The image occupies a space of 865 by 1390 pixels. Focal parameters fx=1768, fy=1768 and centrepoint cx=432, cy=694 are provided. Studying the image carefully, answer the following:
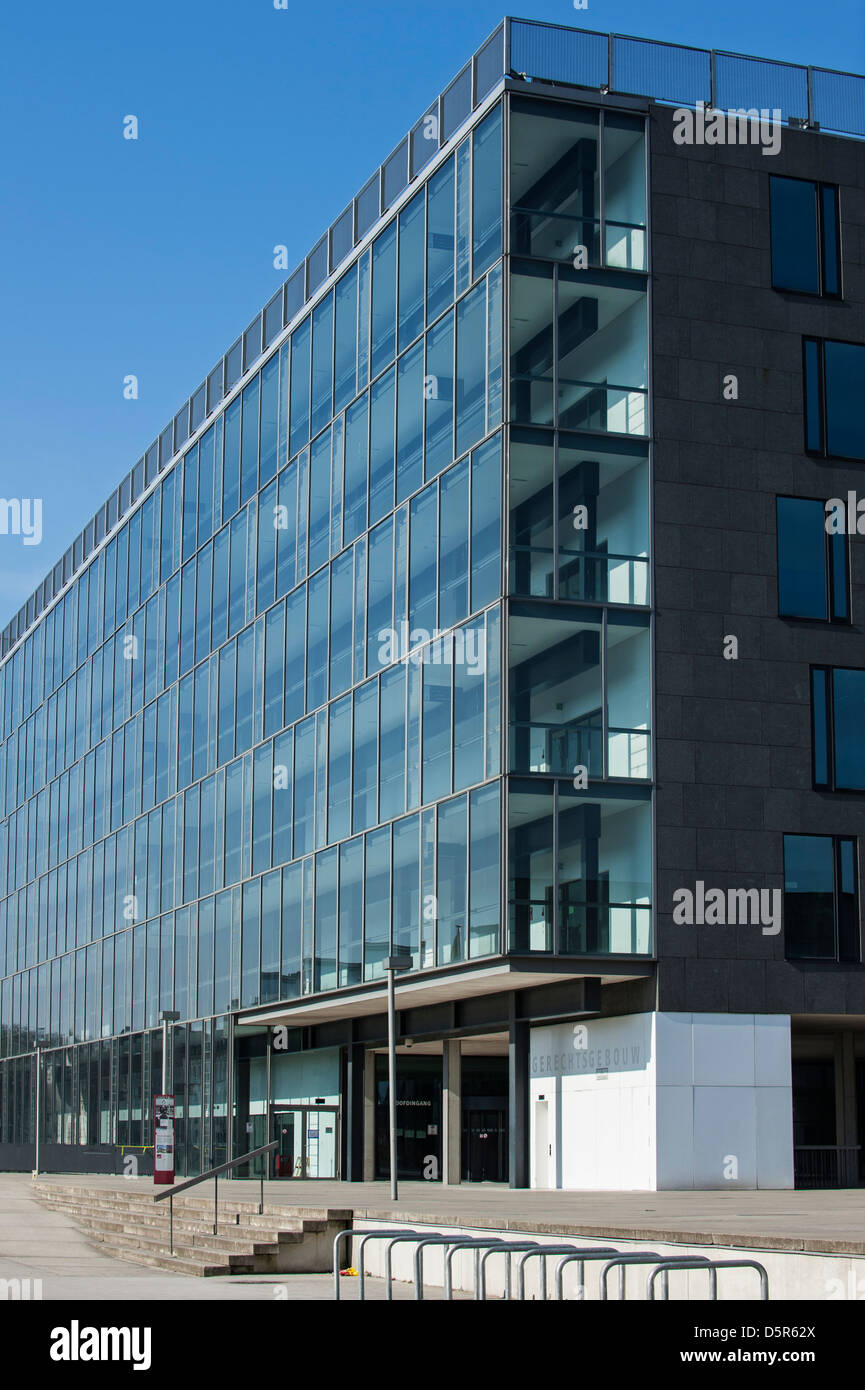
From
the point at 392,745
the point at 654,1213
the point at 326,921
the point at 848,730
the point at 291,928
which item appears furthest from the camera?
the point at 291,928

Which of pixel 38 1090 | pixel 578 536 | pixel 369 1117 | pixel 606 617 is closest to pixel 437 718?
pixel 606 617

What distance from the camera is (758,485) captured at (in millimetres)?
34719

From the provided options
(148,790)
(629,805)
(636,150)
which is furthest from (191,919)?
(636,150)

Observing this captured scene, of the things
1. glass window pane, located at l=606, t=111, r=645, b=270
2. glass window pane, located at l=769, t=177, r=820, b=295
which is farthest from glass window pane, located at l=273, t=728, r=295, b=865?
glass window pane, located at l=769, t=177, r=820, b=295

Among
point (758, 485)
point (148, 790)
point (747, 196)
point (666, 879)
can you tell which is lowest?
point (666, 879)

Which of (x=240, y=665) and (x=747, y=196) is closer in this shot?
(x=747, y=196)

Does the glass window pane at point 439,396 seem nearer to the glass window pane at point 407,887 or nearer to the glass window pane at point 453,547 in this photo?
the glass window pane at point 453,547

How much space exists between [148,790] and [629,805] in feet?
98.0

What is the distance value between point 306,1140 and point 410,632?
16387 mm

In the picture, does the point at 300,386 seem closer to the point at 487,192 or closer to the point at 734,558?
the point at 487,192

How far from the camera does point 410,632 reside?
1507 inches

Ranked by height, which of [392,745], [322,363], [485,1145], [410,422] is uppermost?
[322,363]

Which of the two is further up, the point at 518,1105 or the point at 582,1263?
the point at 582,1263
